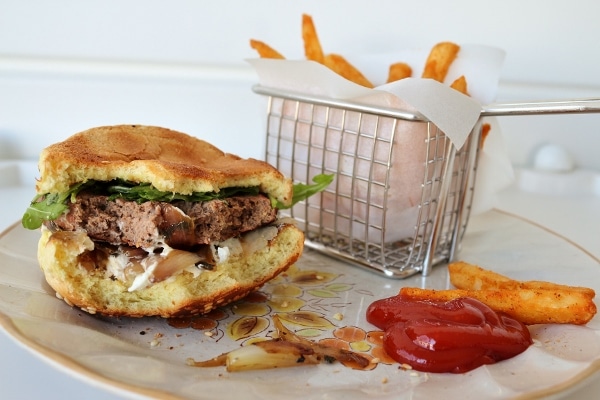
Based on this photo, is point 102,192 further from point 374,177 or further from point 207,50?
point 207,50

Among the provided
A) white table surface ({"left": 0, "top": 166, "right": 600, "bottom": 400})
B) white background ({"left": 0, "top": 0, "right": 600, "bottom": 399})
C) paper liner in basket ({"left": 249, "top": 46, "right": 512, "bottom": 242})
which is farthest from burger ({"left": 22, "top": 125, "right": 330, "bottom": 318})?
white background ({"left": 0, "top": 0, "right": 600, "bottom": 399})

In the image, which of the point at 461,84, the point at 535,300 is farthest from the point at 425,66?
the point at 535,300

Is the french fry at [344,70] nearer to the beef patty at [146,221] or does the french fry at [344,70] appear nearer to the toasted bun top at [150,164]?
the toasted bun top at [150,164]

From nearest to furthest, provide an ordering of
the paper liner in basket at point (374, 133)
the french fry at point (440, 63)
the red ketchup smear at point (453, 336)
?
the red ketchup smear at point (453, 336)
the paper liner in basket at point (374, 133)
the french fry at point (440, 63)

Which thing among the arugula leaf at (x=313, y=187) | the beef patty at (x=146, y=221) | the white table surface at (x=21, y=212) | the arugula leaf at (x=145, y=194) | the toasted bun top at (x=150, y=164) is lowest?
the white table surface at (x=21, y=212)

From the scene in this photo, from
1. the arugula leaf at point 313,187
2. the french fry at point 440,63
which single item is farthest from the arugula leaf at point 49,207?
the french fry at point 440,63

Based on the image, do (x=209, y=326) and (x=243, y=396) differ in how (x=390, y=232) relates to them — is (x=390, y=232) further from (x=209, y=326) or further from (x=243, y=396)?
(x=243, y=396)

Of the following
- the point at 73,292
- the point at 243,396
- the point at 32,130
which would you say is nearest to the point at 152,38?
the point at 32,130

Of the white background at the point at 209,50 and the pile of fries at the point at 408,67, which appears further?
the white background at the point at 209,50
